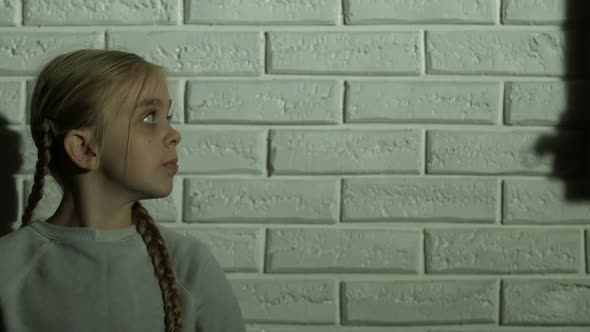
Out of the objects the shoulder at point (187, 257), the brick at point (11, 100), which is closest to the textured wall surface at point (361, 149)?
the brick at point (11, 100)

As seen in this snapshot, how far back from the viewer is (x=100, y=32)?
134 centimetres

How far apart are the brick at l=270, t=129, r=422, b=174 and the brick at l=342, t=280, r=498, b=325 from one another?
0.20 meters

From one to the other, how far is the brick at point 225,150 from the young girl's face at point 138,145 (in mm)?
198

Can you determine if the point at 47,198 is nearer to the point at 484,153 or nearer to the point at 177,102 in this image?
the point at 177,102

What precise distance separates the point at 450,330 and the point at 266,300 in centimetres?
32

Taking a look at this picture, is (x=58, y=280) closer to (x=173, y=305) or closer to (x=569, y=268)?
(x=173, y=305)

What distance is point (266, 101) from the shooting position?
1.34m

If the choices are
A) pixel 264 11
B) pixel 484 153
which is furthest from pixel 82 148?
pixel 484 153

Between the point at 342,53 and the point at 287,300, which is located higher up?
the point at 342,53

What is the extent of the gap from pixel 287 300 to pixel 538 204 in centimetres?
45

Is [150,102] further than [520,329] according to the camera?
No

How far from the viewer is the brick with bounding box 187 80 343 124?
1.34m

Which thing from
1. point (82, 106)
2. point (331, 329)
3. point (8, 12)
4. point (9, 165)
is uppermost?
point (8, 12)

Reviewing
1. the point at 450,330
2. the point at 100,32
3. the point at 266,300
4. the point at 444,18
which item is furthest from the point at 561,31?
the point at 100,32
